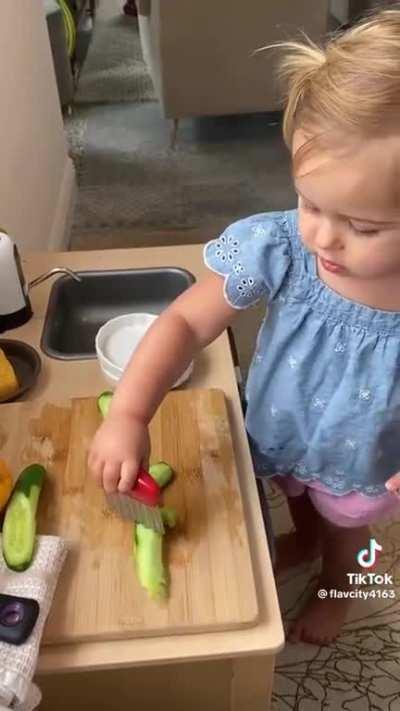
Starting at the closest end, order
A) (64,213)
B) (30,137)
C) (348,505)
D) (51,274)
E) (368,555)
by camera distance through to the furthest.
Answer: (348,505), (51,274), (368,555), (30,137), (64,213)

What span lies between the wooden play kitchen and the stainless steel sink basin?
21 cm

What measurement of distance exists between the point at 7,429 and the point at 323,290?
1.23 ft

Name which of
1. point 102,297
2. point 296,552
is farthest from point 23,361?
point 296,552

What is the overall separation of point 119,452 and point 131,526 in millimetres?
78

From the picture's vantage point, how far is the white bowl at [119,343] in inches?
36.9

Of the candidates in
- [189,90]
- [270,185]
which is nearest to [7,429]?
[270,185]

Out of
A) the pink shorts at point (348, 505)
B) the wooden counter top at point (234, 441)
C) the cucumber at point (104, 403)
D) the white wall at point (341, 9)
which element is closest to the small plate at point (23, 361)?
the wooden counter top at point (234, 441)

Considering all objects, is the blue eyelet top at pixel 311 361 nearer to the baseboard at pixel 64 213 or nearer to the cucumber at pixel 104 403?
the cucumber at pixel 104 403

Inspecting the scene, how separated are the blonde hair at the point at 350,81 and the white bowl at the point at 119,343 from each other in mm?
355

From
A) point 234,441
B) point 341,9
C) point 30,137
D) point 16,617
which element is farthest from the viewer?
point 341,9

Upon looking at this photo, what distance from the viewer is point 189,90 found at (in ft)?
8.83

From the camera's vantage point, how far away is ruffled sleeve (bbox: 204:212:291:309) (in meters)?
0.81

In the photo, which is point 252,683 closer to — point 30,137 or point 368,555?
point 368,555

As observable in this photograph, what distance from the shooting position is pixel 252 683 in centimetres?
74
